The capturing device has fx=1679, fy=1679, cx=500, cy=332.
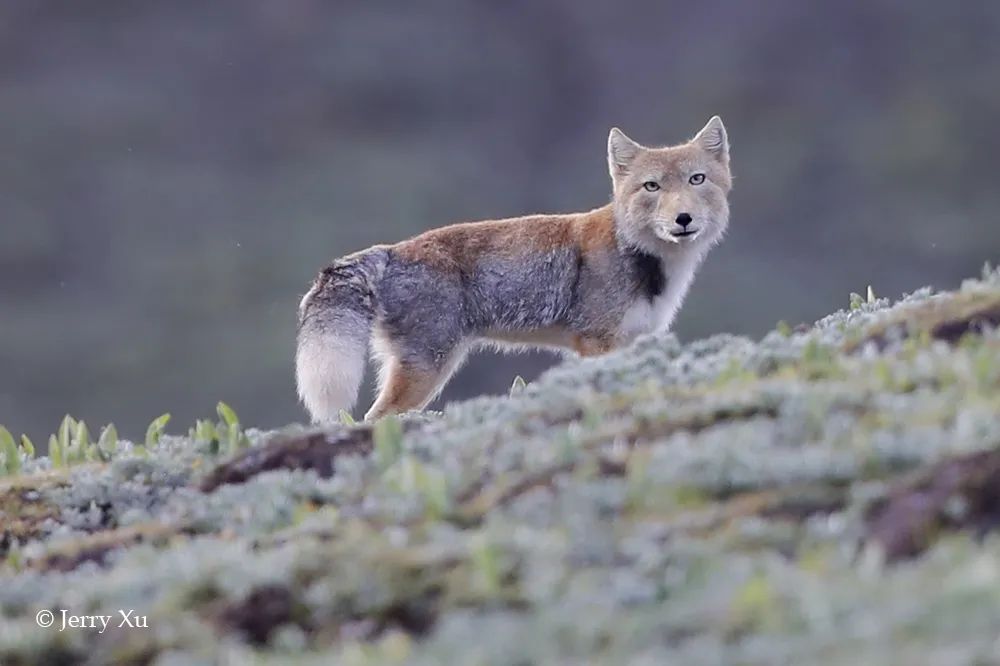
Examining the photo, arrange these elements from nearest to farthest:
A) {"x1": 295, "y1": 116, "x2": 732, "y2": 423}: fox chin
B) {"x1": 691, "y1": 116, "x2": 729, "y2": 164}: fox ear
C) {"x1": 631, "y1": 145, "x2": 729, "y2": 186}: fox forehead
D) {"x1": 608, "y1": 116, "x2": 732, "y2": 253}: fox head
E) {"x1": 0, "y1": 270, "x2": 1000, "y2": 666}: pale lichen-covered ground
→ {"x1": 0, "y1": 270, "x2": 1000, "y2": 666}: pale lichen-covered ground < {"x1": 295, "y1": 116, "x2": 732, "y2": 423}: fox chin < {"x1": 608, "y1": 116, "x2": 732, "y2": 253}: fox head < {"x1": 631, "y1": 145, "x2": 729, "y2": 186}: fox forehead < {"x1": 691, "y1": 116, "x2": 729, "y2": 164}: fox ear

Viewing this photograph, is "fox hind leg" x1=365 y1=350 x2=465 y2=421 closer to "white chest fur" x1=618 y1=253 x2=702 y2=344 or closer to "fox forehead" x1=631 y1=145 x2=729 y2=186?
"white chest fur" x1=618 y1=253 x2=702 y2=344

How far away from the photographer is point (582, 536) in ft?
14.6

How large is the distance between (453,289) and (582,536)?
585 centimetres

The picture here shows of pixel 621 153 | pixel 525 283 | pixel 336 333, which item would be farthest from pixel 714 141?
pixel 336 333

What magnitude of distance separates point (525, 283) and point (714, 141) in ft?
5.69

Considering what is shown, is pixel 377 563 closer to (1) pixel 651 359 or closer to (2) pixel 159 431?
(1) pixel 651 359

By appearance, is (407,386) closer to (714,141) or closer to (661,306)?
(661,306)

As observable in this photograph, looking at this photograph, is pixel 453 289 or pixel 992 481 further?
pixel 453 289

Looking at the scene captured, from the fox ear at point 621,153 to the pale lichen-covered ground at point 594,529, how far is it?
469 centimetres

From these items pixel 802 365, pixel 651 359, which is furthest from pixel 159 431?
pixel 802 365

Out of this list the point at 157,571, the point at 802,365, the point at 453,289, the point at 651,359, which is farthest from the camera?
the point at 453,289

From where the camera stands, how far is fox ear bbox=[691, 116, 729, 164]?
11.0 m

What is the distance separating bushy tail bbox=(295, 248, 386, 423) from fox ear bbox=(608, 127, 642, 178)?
69.1 inches

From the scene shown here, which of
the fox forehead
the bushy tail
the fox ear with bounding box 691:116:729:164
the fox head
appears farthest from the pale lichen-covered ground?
the fox ear with bounding box 691:116:729:164
